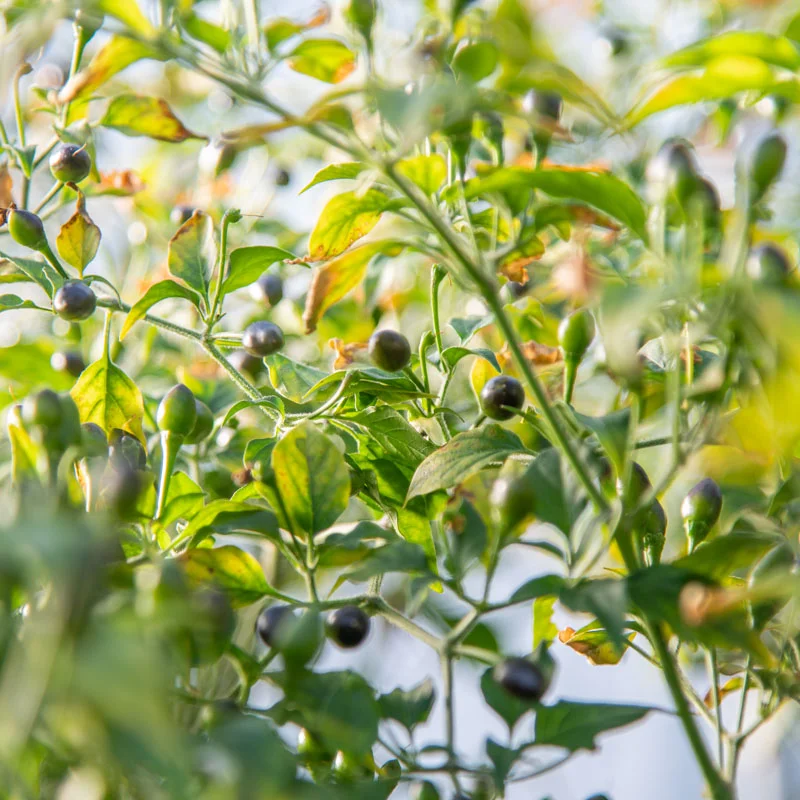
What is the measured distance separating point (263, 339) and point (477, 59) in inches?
9.2

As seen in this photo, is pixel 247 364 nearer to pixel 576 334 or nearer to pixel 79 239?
pixel 79 239

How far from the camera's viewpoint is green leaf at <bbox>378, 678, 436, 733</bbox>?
53cm

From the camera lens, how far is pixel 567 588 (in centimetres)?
45

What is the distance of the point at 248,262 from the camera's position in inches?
26.5

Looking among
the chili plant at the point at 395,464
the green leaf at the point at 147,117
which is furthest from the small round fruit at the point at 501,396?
the green leaf at the point at 147,117

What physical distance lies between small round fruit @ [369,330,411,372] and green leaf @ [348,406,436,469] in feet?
0.14

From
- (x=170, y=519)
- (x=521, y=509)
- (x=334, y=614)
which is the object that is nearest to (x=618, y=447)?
(x=521, y=509)

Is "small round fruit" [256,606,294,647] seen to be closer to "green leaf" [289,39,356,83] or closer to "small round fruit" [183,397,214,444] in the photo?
"small round fruit" [183,397,214,444]

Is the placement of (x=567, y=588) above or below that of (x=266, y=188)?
above

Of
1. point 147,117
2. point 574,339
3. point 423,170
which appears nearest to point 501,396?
point 574,339

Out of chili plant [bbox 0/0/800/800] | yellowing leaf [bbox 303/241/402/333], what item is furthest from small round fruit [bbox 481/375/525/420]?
yellowing leaf [bbox 303/241/402/333]

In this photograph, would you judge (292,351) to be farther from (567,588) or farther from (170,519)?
(567,588)

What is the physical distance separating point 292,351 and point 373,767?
2.27 feet

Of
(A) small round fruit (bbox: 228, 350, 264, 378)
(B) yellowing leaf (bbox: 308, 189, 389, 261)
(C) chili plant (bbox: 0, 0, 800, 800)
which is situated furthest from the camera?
(A) small round fruit (bbox: 228, 350, 264, 378)
